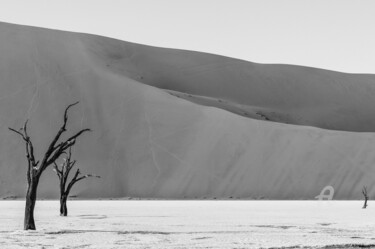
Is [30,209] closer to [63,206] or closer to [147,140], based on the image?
[63,206]

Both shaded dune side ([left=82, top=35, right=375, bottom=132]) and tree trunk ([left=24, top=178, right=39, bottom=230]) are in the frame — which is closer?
tree trunk ([left=24, top=178, right=39, bottom=230])

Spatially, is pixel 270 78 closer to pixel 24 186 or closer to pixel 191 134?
pixel 191 134

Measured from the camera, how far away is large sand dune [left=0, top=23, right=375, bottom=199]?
73250 millimetres

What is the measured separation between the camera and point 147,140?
262 feet

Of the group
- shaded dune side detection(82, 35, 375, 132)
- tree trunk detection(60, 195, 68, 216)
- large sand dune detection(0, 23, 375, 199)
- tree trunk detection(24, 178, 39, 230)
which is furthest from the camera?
shaded dune side detection(82, 35, 375, 132)

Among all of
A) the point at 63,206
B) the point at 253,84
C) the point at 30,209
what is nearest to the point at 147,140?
the point at 253,84

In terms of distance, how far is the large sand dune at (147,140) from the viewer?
240ft

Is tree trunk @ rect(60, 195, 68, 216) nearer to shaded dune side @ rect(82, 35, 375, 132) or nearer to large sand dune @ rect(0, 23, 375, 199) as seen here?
large sand dune @ rect(0, 23, 375, 199)

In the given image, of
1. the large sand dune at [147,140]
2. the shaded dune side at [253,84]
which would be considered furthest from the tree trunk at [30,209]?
the shaded dune side at [253,84]

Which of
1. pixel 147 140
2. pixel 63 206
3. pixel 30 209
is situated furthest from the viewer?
pixel 147 140

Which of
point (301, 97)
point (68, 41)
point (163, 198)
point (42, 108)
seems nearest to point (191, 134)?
point (163, 198)

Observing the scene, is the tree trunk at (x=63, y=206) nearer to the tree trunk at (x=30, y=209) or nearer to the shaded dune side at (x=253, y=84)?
the tree trunk at (x=30, y=209)

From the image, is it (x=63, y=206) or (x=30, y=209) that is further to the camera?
(x=63, y=206)

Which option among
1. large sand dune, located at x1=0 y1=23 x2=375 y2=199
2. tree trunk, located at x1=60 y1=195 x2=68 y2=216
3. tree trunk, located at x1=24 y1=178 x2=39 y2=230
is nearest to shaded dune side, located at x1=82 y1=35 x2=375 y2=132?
large sand dune, located at x1=0 y1=23 x2=375 y2=199
